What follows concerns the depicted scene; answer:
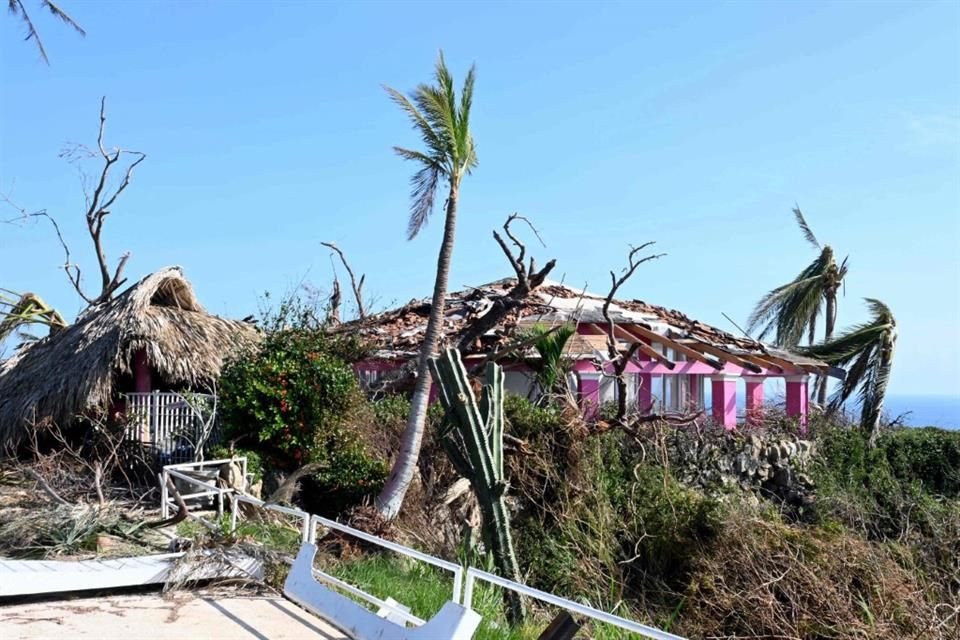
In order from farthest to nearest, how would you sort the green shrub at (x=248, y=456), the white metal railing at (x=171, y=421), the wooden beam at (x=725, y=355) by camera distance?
the wooden beam at (x=725, y=355) → the white metal railing at (x=171, y=421) → the green shrub at (x=248, y=456)

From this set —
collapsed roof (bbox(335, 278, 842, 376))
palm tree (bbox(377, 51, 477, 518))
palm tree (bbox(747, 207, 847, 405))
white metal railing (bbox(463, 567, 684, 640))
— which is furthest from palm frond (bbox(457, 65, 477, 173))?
palm tree (bbox(747, 207, 847, 405))

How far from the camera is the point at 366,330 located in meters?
21.2

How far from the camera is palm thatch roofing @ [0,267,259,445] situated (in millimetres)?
15438

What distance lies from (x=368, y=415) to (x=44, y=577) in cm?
776

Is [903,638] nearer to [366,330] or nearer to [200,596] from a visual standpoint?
[200,596]

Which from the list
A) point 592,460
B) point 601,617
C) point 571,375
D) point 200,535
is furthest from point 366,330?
point 601,617

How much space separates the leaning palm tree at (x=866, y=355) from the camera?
2211cm

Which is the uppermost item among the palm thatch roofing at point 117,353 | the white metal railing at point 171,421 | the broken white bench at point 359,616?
the palm thatch roofing at point 117,353

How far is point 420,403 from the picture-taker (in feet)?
45.6

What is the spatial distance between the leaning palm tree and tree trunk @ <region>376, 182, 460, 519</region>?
12.1 m

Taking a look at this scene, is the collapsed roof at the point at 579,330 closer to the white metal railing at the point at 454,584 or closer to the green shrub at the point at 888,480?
the green shrub at the point at 888,480

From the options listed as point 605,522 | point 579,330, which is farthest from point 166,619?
point 579,330

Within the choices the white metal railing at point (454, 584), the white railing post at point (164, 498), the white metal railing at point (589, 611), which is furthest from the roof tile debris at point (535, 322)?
the white metal railing at point (589, 611)

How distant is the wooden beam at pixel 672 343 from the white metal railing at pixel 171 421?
9834 millimetres
